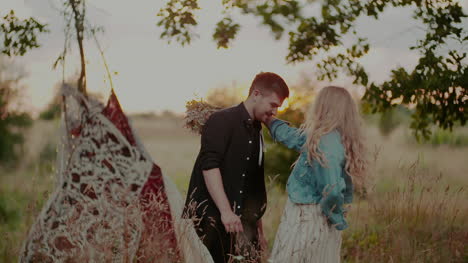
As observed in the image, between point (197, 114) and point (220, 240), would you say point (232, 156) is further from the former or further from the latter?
point (220, 240)

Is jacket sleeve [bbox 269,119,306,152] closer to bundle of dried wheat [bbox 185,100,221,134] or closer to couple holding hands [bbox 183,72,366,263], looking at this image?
couple holding hands [bbox 183,72,366,263]

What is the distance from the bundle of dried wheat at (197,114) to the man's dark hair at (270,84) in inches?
19.3

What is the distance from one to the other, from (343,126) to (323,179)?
366 millimetres

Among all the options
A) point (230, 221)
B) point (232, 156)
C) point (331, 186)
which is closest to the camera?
point (331, 186)

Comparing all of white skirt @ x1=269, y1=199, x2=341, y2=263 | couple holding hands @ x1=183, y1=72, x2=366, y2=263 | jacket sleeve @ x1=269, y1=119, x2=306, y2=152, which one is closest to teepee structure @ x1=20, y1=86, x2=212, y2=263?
couple holding hands @ x1=183, y1=72, x2=366, y2=263

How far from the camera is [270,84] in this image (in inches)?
134

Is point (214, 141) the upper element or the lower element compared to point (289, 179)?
upper

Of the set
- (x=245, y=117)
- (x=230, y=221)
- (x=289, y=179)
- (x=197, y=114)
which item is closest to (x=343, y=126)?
(x=289, y=179)

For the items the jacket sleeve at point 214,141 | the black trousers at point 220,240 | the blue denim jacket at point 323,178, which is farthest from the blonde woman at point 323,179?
the jacket sleeve at point 214,141

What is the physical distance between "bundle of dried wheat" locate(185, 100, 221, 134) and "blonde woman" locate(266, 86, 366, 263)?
2.50 feet

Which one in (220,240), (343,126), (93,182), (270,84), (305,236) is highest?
(270,84)

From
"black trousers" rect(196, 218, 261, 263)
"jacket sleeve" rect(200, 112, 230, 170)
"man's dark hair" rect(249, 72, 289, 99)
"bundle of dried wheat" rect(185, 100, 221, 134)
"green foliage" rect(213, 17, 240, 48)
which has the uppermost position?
"green foliage" rect(213, 17, 240, 48)

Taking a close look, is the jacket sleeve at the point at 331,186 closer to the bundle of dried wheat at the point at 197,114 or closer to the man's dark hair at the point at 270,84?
the man's dark hair at the point at 270,84

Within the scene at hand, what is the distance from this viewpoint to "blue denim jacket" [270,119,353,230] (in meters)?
2.98
